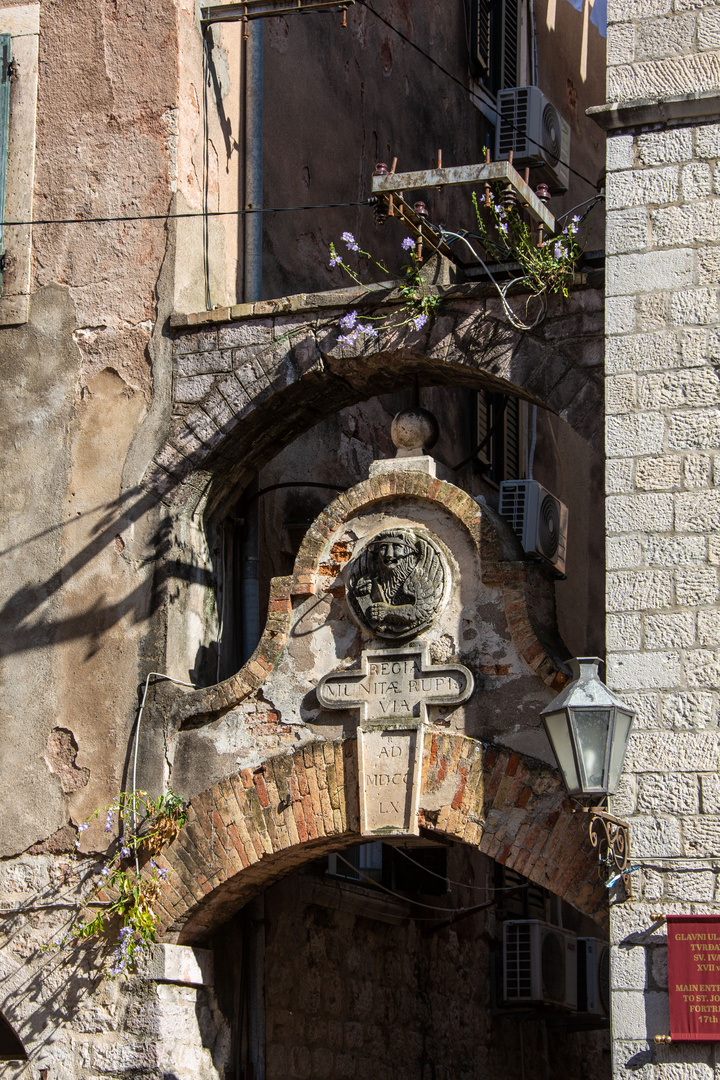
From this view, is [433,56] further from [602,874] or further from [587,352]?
[602,874]

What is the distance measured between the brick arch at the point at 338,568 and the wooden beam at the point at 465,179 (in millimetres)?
1419

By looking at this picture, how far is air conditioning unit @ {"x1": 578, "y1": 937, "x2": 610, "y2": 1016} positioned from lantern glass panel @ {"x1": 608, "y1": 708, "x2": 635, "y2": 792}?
198 inches

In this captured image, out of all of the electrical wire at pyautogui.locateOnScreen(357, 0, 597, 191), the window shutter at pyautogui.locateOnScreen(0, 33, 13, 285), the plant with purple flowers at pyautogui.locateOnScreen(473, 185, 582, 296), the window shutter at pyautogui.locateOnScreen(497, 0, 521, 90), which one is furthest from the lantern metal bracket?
the window shutter at pyautogui.locateOnScreen(497, 0, 521, 90)

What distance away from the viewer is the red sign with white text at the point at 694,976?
6.23 m

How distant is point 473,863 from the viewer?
11453 mm

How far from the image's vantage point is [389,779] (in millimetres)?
7523

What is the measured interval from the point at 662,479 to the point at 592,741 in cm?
122

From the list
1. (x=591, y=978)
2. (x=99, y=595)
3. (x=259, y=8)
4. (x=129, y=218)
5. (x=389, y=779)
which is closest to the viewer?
(x=389, y=779)

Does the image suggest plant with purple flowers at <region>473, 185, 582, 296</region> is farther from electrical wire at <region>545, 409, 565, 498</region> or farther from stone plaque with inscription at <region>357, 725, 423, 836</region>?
electrical wire at <region>545, 409, 565, 498</region>

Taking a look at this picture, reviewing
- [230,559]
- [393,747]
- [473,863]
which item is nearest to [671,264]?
[393,747]

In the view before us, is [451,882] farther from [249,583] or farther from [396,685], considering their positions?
[396,685]

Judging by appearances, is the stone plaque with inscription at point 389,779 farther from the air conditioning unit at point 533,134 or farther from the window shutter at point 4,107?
the air conditioning unit at point 533,134

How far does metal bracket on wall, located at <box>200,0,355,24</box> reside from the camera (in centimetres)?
876

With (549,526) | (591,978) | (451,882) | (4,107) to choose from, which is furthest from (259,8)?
(591,978)
